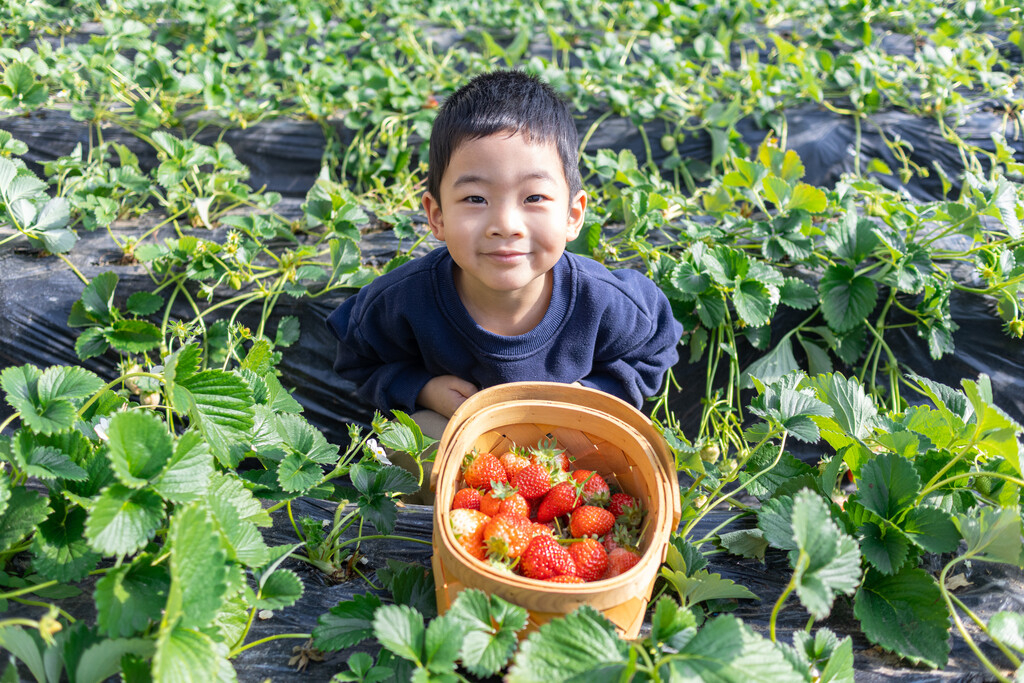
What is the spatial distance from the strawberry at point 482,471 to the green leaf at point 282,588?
33cm

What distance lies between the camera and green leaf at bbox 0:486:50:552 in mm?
912

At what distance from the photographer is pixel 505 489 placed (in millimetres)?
1101

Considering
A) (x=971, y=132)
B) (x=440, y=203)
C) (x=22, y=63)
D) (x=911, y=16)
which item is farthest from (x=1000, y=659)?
(x=911, y=16)

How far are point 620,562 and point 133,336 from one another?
50.8 inches

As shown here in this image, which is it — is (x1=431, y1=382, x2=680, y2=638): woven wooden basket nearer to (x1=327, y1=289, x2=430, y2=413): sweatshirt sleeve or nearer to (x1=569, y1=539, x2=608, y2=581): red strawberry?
(x1=569, y1=539, x2=608, y2=581): red strawberry

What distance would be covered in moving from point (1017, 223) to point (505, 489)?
1336mm

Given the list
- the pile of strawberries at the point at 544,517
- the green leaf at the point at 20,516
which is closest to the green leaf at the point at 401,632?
the pile of strawberries at the point at 544,517

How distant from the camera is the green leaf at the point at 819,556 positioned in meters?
0.77

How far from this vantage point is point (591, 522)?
1.05 meters

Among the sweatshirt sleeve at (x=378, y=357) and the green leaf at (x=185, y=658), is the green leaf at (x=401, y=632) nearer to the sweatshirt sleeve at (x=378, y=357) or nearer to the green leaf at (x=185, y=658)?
the green leaf at (x=185, y=658)

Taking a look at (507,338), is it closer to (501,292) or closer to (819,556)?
(501,292)

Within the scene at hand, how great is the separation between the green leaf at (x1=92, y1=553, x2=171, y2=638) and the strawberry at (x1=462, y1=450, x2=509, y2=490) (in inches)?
18.0

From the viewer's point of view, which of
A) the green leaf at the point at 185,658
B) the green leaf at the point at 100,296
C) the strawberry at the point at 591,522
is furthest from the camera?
the green leaf at the point at 100,296

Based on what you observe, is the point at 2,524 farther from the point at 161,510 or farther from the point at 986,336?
the point at 986,336
